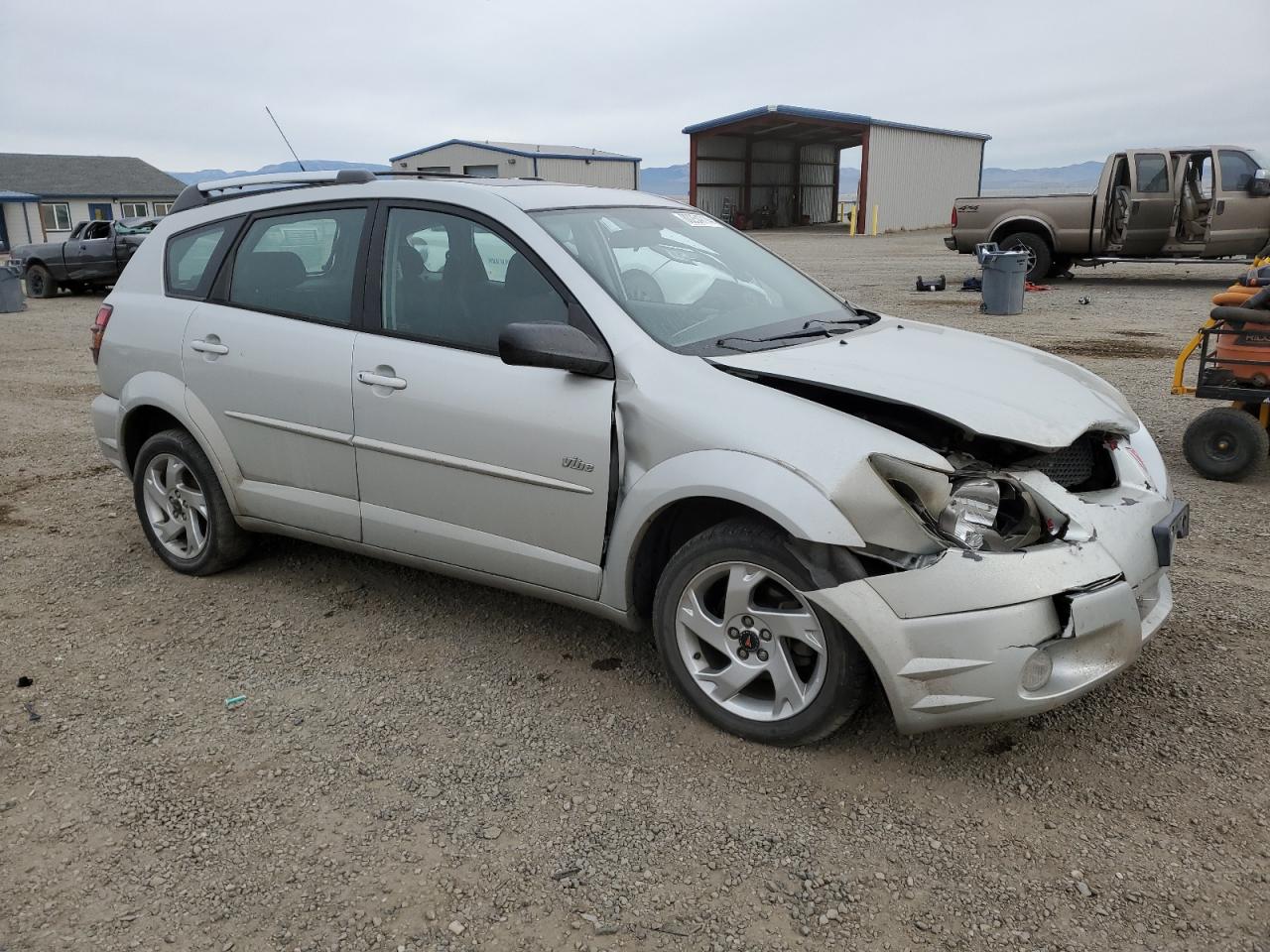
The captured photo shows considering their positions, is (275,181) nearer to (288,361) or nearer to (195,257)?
(195,257)

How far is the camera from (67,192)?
171 ft

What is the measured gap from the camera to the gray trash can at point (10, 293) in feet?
61.0

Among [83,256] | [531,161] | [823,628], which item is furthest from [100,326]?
[531,161]

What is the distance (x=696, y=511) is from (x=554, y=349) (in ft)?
2.34

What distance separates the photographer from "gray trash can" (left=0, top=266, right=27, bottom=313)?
18605 millimetres

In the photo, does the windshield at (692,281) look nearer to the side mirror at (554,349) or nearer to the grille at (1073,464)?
the side mirror at (554,349)

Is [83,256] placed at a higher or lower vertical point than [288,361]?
lower

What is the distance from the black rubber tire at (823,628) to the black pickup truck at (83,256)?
19.6 meters

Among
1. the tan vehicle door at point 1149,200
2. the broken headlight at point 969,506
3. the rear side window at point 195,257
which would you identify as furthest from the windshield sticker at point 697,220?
the tan vehicle door at point 1149,200

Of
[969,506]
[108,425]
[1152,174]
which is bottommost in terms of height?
[108,425]

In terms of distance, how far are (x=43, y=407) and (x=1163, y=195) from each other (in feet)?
51.9

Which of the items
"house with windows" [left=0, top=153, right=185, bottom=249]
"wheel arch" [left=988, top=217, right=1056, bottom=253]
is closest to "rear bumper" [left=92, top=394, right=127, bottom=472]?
"wheel arch" [left=988, top=217, right=1056, bottom=253]

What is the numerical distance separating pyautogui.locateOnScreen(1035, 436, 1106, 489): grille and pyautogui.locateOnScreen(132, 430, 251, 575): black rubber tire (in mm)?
3471

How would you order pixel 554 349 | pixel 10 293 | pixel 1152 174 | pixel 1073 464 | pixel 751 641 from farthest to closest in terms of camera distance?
1. pixel 10 293
2. pixel 1152 174
3. pixel 1073 464
4. pixel 554 349
5. pixel 751 641
